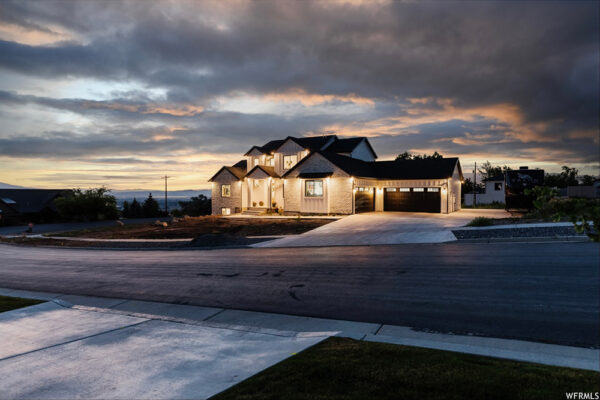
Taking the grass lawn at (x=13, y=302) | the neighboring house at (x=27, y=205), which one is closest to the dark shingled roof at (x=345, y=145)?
the grass lawn at (x=13, y=302)

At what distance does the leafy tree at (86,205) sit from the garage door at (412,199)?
4134 centimetres

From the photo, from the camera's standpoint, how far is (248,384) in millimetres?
4723

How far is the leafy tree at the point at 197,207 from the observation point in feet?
198

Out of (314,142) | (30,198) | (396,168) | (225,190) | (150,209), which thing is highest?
(314,142)

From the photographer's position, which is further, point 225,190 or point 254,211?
point 225,190

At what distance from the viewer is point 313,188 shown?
34.5m

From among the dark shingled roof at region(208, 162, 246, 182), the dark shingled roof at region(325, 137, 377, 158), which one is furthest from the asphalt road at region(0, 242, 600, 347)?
the dark shingled roof at region(208, 162, 246, 182)

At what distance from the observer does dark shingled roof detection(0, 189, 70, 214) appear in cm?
5644

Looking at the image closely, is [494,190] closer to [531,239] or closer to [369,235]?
[369,235]

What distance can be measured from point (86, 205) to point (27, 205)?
1357cm

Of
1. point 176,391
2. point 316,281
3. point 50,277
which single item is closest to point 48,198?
point 50,277

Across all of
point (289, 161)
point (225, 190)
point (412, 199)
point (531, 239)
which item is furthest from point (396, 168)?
point (531, 239)

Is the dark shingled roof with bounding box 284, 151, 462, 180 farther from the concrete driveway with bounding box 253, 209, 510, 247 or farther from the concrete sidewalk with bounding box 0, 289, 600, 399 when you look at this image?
the concrete sidewalk with bounding box 0, 289, 600, 399
